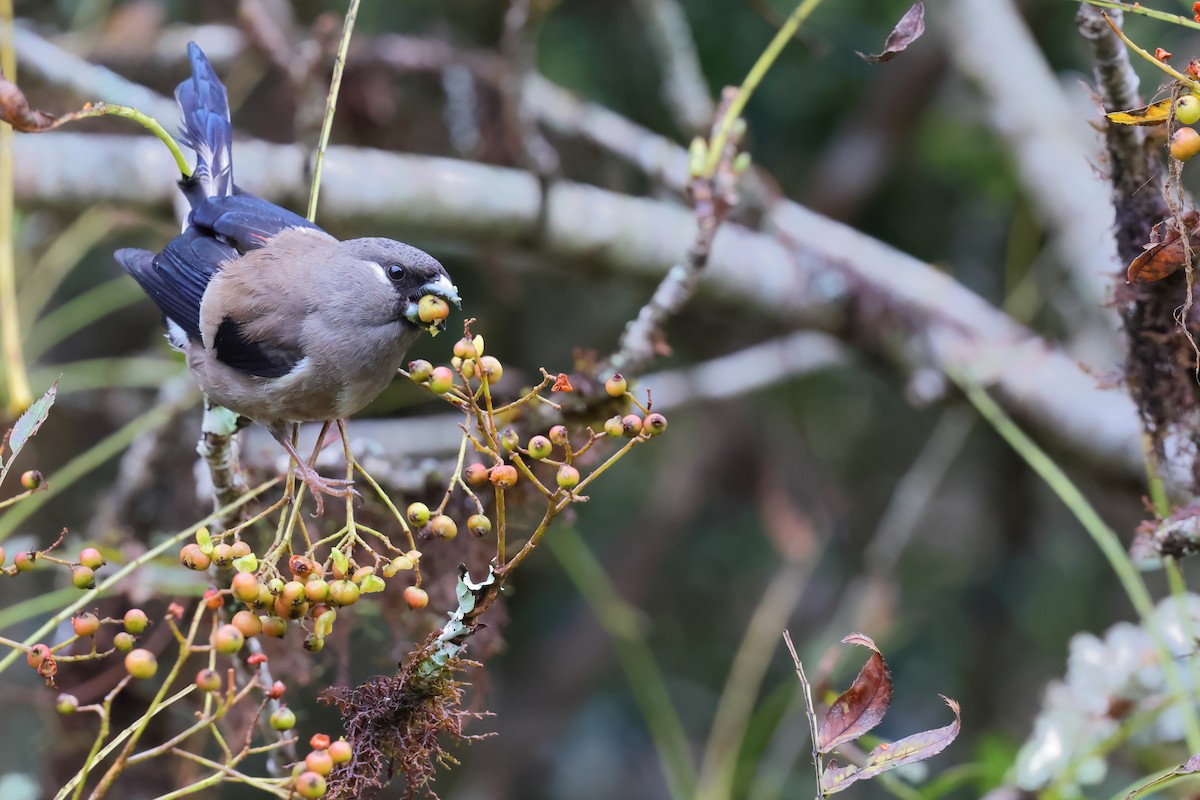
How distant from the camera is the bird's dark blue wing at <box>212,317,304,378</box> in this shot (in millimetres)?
1402

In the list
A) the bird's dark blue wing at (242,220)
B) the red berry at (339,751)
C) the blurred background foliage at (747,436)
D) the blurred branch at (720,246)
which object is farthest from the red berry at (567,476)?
the blurred background foliage at (747,436)

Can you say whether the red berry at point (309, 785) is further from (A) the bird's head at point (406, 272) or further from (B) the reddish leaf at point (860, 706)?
(A) the bird's head at point (406, 272)

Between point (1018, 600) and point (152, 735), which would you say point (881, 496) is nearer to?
point (1018, 600)

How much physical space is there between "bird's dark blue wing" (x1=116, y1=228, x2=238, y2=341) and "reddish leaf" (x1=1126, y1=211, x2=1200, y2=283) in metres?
1.09

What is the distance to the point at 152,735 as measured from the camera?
6.49ft

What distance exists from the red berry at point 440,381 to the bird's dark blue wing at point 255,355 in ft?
1.50

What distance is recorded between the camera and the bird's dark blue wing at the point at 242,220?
1.44 meters

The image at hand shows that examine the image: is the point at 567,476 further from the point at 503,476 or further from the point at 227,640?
the point at 227,640

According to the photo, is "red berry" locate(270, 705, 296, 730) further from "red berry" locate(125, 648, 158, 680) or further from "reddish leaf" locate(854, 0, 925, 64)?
"reddish leaf" locate(854, 0, 925, 64)

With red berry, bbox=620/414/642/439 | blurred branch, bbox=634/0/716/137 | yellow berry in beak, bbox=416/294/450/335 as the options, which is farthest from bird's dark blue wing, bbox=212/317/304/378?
blurred branch, bbox=634/0/716/137

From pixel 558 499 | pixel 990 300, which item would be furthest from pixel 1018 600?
pixel 558 499

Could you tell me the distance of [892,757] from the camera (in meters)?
1.00

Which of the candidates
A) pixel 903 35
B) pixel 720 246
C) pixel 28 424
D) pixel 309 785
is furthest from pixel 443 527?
pixel 720 246

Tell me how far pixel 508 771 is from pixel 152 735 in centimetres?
180
